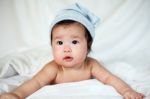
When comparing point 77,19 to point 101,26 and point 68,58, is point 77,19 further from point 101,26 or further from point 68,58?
point 101,26

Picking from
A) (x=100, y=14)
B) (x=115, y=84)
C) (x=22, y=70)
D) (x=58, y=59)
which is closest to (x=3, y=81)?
(x=22, y=70)

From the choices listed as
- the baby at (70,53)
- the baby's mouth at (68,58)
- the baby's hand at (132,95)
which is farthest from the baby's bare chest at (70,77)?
the baby's hand at (132,95)

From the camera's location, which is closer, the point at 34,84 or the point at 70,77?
the point at 34,84

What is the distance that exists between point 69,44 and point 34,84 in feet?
0.77

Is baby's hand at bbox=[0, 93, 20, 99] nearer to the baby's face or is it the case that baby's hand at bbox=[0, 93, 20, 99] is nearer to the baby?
the baby

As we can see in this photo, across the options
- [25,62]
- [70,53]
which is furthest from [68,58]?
[25,62]

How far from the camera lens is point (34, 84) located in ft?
4.56

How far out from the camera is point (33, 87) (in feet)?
4.50

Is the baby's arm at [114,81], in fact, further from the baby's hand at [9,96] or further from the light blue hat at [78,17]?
the baby's hand at [9,96]

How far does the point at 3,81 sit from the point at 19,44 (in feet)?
1.57

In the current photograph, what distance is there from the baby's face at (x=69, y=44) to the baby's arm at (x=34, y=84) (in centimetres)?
8

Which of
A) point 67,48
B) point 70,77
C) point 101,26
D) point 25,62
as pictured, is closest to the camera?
point 67,48

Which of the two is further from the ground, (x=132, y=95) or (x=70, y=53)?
(x=70, y=53)

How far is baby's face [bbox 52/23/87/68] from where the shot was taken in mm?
1389
